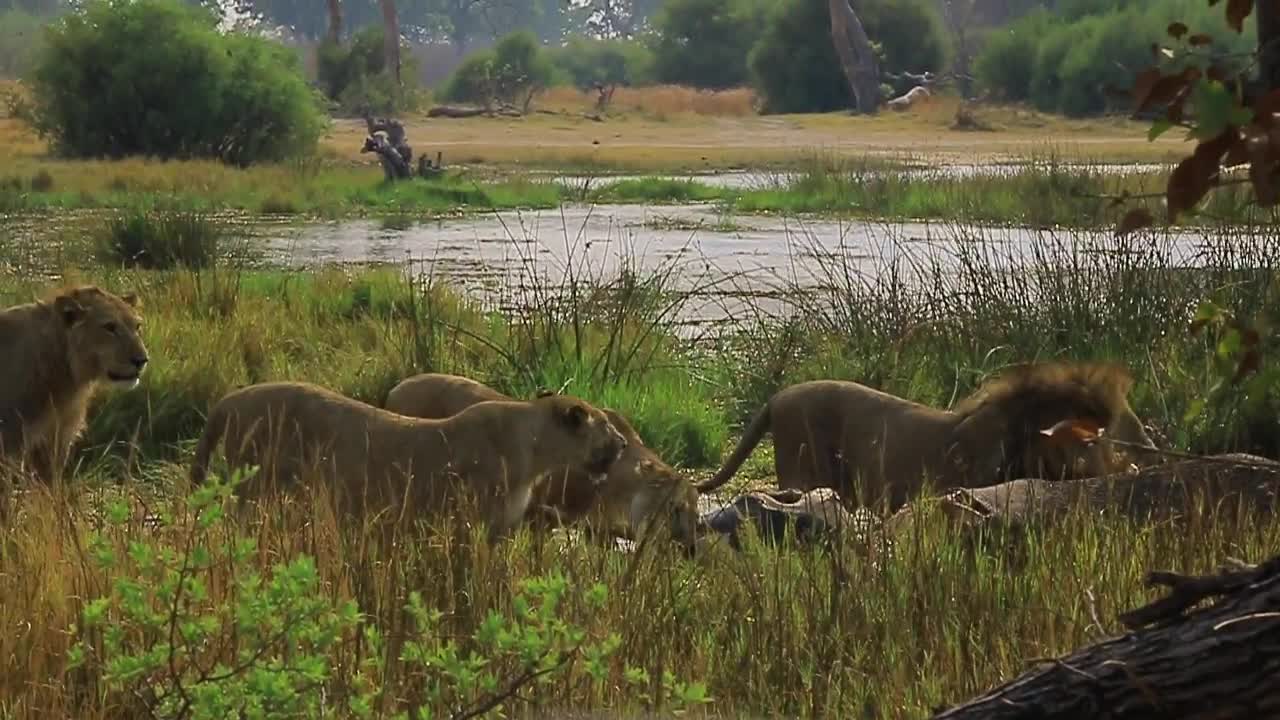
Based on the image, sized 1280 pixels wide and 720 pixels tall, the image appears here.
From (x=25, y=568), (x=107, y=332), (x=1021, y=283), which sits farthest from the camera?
(x=1021, y=283)

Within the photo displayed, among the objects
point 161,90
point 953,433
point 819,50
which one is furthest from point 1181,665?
point 819,50

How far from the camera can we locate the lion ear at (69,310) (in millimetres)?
7711

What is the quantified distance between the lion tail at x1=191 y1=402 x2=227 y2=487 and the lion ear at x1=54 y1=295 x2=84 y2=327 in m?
1.03

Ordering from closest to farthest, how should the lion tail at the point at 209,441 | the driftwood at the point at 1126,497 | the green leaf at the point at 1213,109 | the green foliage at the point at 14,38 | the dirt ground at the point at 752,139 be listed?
the green leaf at the point at 1213,109 → the driftwood at the point at 1126,497 → the lion tail at the point at 209,441 → the dirt ground at the point at 752,139 → the green foliage at the point at 14,38

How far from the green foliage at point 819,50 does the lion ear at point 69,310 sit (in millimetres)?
45864

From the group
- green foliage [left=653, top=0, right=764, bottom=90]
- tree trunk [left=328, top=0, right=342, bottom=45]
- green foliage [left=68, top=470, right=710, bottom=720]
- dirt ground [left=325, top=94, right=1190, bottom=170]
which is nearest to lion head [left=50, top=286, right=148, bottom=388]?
green foliage [left=68, top=470, right=710, bottom=720]

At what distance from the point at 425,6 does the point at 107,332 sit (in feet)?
362

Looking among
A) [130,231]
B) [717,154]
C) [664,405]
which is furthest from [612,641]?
[717,154]

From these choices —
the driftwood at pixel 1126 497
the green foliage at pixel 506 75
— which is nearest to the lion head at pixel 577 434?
the driftwood at pixel 1126 497

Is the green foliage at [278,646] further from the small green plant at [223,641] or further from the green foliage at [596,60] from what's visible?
the green foliage at [596,60]

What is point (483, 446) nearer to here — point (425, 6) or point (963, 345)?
point (963, 345)

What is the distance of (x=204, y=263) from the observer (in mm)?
14336

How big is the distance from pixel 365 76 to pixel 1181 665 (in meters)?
49.8

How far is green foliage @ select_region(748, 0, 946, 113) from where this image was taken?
175 feet
